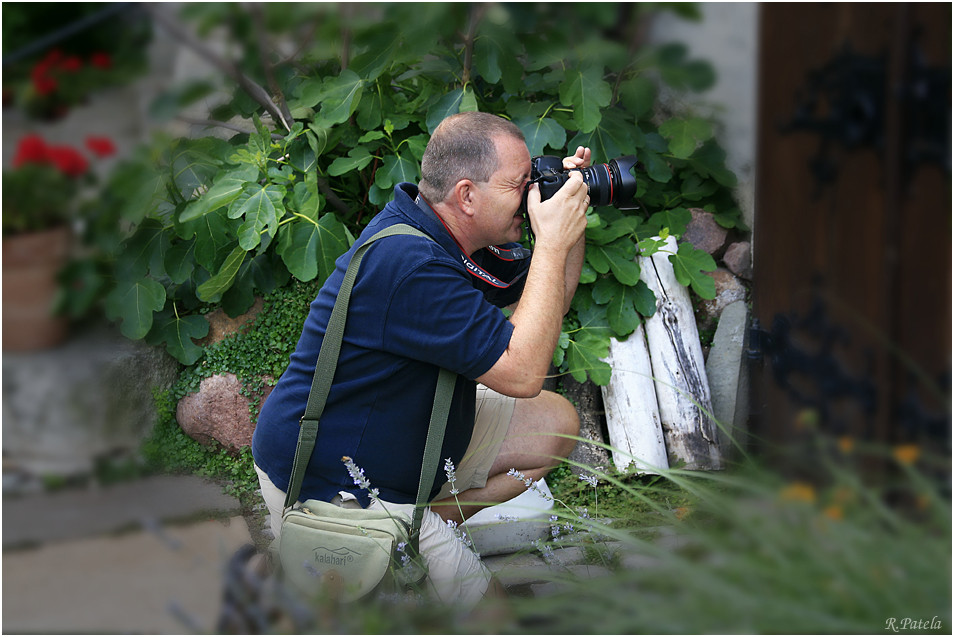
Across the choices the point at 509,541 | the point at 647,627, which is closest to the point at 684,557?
the point at 647,627

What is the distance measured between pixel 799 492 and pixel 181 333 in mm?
2962

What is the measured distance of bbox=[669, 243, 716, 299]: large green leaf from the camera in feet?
10.9

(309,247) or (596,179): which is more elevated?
(596,179)

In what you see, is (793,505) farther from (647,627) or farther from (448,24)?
(448,24)

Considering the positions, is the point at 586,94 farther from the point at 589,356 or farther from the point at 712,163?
the point at 589,356

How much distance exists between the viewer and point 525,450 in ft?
8.65

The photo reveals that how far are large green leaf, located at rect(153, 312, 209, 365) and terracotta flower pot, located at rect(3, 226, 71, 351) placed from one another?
5.95ft

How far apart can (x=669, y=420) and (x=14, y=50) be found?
2624mm

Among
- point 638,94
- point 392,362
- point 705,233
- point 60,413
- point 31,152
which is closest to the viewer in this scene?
point 31,152

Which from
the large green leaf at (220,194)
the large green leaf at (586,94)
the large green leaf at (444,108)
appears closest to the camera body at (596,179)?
the large green leaf at (586,94)

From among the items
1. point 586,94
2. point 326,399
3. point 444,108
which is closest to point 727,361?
point 586,94

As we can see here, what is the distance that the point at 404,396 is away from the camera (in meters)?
2.12

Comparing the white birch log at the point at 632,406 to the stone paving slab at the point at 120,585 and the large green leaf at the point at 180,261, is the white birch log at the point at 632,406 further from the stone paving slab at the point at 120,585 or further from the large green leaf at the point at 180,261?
the stone paving slab at the point at 120,585

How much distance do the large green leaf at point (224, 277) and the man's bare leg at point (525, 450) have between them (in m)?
1.35
